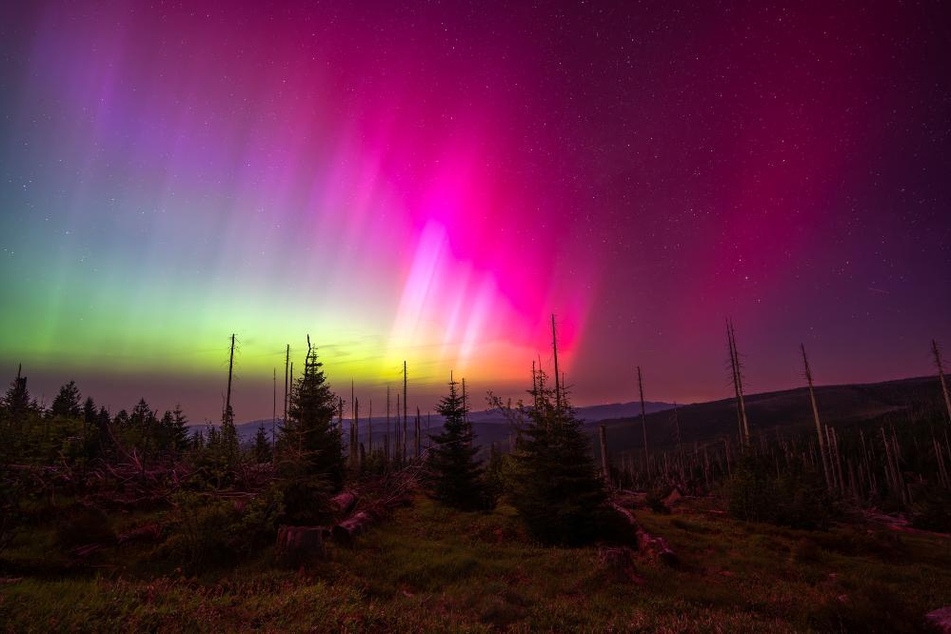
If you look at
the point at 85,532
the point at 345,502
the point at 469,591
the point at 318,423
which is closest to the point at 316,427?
the point at 318,423

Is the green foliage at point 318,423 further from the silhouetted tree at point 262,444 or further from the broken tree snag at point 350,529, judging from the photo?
the silhouetted tree at point 262,444

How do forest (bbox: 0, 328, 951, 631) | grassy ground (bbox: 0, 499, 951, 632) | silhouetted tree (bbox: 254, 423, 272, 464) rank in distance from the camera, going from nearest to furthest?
grassy ground (bbox: 0, 499, 951, 632) → forest (bbox: 0, 328, 951, 631) → silhouetted tree (bbox: 254, 423, 272, 464)

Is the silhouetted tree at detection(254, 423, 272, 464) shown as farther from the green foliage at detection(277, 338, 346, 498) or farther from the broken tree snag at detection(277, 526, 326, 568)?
the broken tree snag at detection(277, 526, 326, 568)

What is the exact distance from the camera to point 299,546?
1296 cm

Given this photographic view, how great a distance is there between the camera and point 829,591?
12789 mm

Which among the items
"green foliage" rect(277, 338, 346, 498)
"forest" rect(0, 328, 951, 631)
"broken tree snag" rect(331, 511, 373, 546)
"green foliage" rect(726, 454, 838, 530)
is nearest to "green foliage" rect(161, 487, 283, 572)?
"forest" rect(0, 328, 951, 631)

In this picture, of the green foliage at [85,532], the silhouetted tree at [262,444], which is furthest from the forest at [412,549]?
the silhouetted tree at [262,444]

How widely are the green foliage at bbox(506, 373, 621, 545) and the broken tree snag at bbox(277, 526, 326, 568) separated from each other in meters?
9.29

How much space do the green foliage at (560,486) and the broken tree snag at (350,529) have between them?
652cm

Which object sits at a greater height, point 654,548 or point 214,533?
point 214,533

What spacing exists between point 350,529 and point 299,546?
171 inches

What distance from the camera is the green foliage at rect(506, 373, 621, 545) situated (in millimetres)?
18812

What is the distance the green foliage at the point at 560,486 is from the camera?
1881 cm

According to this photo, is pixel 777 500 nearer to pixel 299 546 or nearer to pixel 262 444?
pixel 299 546
